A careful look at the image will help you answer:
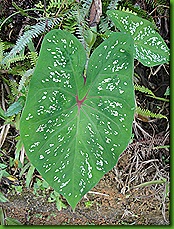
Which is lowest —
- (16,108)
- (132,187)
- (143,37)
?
(132,187)

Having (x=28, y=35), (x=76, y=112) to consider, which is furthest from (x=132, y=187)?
(x=28, y=35)

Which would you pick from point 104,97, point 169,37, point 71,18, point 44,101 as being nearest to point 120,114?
point 104,97

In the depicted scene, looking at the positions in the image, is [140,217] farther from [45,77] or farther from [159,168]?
[45,77]

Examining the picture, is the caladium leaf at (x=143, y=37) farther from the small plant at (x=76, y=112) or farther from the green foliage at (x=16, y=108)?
the green foliage at (x=16, y=108)

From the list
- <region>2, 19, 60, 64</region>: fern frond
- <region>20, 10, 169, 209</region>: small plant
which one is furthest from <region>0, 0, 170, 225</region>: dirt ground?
<region>20, 10, 169, 209</region>: small plant

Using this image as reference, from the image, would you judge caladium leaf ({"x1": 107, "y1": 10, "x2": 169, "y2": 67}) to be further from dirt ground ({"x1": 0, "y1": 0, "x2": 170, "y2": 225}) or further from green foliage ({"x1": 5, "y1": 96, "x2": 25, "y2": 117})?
green foliage ({"x1": 5, "y1": 96, "x2": 25, "y2": 117})

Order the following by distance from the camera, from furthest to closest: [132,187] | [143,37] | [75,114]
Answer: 1. [132,187]
2. [143,37]
3. [75,114]

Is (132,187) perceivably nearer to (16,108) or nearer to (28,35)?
(16,108)
